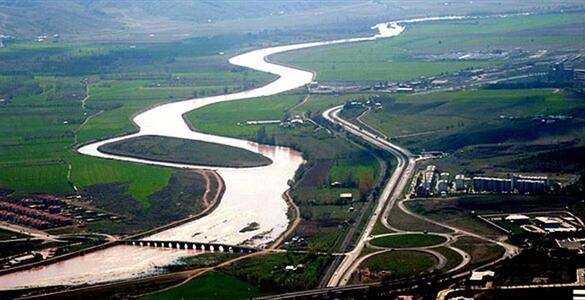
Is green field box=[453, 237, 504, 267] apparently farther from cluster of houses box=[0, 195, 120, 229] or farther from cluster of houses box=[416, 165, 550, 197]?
cluster of houses box=[0, 195, 120, 229]

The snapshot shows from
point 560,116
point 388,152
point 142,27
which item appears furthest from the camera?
point 142,27

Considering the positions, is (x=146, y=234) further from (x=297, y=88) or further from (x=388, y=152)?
(x=297, y=88)

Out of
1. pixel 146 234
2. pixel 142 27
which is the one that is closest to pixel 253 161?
pixel 146 234

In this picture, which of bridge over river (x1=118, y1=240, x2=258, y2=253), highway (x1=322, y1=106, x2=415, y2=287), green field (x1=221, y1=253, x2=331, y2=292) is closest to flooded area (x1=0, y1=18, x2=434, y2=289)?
bridge over river (x1=118, y1=240, x2=258, y2=253)

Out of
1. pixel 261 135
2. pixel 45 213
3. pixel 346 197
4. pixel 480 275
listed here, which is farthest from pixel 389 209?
pixel 261 135

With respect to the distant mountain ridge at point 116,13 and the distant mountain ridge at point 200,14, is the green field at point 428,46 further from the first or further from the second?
the distant mountain ridge at point 116,13

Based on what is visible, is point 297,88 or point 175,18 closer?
point 297,88

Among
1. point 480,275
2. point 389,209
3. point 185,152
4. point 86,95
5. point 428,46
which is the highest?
point 428,46

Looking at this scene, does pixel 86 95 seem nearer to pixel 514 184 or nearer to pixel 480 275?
pixel 514 184
